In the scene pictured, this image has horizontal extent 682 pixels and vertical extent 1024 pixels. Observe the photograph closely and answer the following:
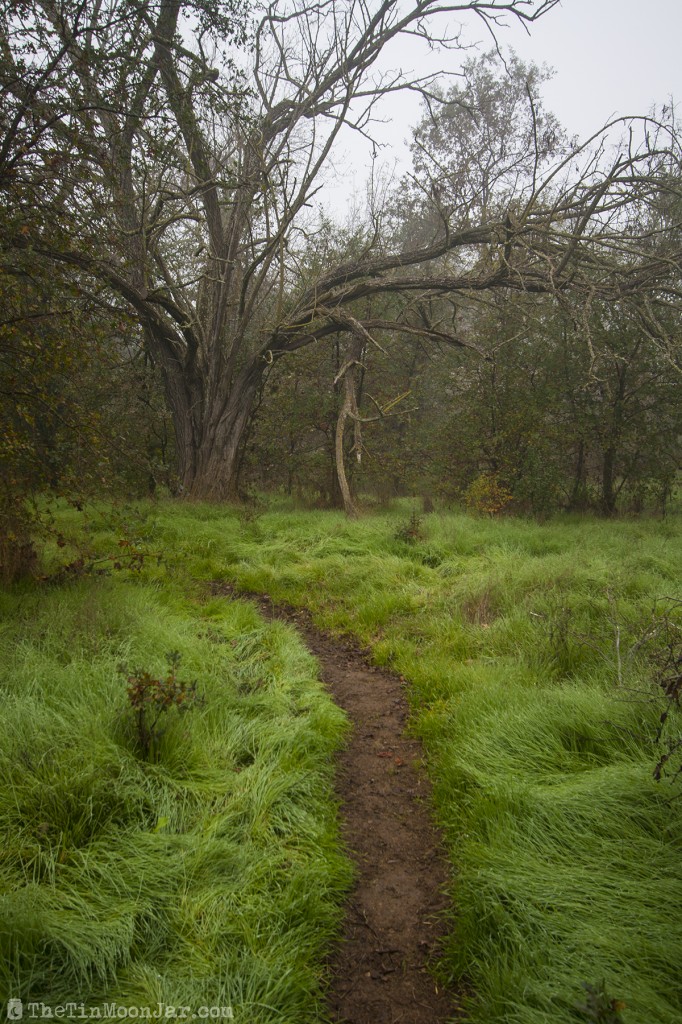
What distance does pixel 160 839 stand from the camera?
8.10ft

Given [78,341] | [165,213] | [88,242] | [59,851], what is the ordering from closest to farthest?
[59,851]
[88,242]
[78,341]
[165,213]

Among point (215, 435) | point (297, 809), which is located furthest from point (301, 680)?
point (215, 435)

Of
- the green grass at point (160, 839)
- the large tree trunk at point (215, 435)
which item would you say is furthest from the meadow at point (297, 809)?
the large tree trunk at point (215, 435)

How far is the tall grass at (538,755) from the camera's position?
6.61 ft

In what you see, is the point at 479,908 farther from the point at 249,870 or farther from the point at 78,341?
the point at 78,341

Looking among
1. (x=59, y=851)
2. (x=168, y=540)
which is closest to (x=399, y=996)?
(x=59, y=851)

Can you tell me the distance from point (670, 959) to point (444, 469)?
10786 mm

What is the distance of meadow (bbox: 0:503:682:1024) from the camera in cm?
198

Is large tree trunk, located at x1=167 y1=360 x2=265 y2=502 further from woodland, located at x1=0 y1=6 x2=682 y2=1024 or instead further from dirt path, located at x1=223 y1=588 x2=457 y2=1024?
dirt path, located at x1=223 y1=588 x2=457 y2=1024

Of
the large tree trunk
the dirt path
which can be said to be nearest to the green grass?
the dirt path

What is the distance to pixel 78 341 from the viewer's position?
4.89 m

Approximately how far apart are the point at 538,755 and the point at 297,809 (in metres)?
1.39

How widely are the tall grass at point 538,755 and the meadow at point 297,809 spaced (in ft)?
0.04

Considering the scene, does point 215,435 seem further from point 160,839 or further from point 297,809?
point 160,839
